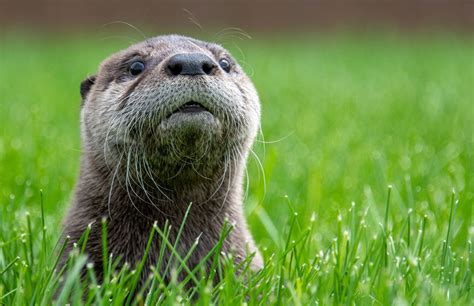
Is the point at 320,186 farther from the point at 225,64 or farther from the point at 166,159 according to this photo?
the point at 166,159

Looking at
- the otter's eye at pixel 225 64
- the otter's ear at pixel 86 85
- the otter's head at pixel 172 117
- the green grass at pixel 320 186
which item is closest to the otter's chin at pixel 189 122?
the otter's head at pixel 172 117

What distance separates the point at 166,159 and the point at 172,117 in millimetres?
193

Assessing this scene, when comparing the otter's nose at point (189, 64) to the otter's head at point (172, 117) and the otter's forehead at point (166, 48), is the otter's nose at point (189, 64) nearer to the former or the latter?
the otter's head at point (172, 117)

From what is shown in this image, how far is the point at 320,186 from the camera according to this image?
462 centimetres

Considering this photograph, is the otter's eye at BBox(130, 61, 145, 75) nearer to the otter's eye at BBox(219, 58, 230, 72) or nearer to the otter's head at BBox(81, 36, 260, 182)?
the otter's head at BBox(81, 36, 260, 182)

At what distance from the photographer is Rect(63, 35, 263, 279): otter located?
3051mm

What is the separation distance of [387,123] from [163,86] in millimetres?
4369

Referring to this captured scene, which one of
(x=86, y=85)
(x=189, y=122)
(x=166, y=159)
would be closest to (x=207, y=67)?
(x=189, y=122)

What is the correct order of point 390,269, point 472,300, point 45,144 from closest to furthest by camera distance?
point 472,300 < point 390,269 < point 45,144

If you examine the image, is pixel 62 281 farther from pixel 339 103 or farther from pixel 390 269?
pixel 339 103

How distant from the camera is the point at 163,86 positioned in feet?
10.0

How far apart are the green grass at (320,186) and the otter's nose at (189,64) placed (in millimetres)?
638

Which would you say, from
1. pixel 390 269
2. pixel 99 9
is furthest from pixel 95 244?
pixel 99 9

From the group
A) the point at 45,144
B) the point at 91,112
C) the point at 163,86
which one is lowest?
the point at 45,144
